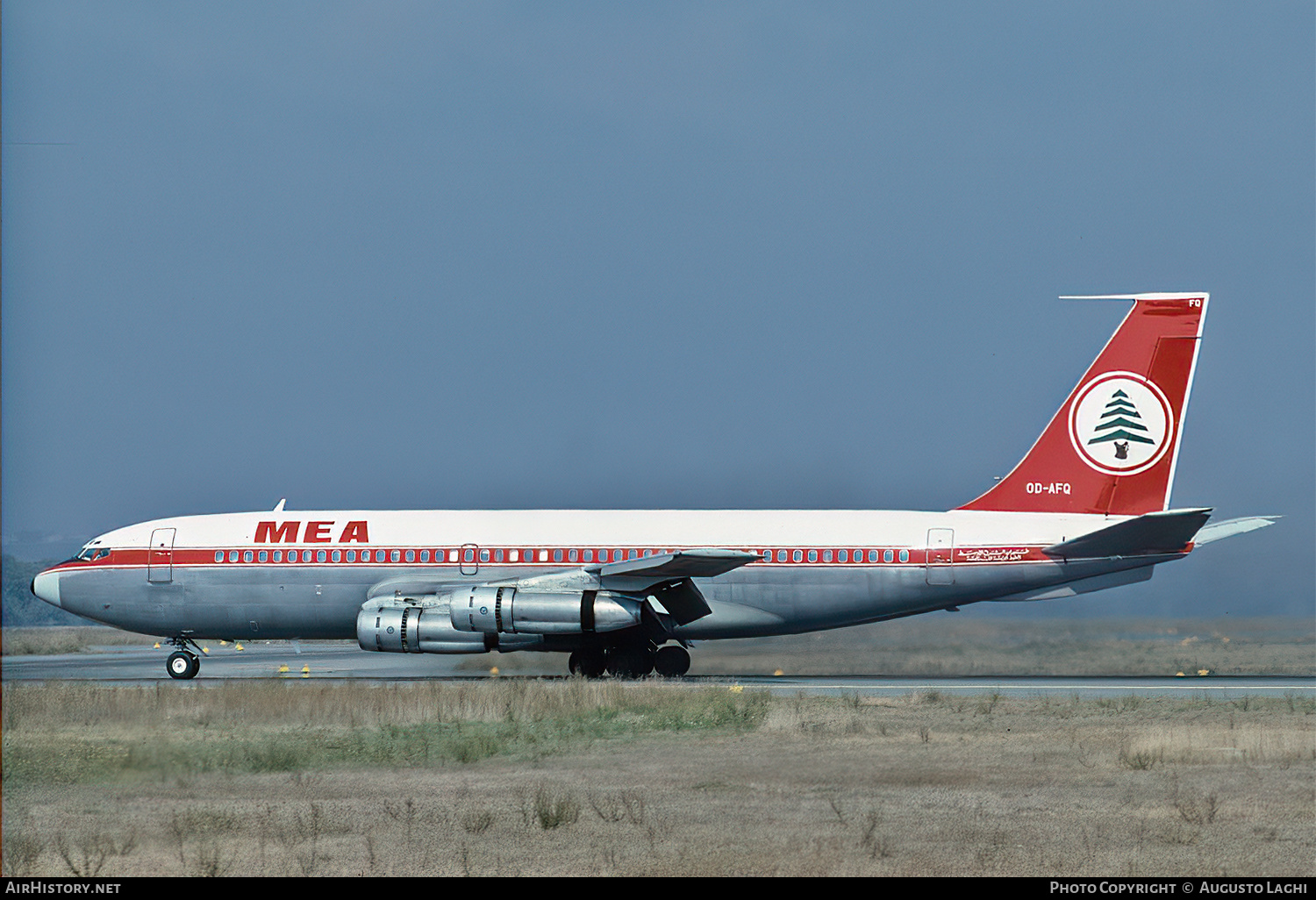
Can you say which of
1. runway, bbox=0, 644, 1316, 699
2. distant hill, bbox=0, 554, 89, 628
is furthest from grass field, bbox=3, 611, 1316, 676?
distant hill, bbox=0, 554, 89, 628

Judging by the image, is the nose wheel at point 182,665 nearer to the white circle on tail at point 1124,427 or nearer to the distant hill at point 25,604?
the white circle on tail at point 1124,427

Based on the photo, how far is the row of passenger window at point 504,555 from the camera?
104 ft

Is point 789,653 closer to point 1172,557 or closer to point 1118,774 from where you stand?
point 1172,557

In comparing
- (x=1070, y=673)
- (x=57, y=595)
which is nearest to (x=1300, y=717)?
(x=1070, y=673)

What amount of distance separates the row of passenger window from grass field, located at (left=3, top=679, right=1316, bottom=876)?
6.49 meters

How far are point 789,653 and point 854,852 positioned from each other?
22.6 metres

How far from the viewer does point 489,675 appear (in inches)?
1296

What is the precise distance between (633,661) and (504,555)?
371 centimetres

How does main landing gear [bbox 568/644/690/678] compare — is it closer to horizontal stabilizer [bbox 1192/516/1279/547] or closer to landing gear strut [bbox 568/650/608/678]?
landing gear strut [bbox 568/650/608/678]

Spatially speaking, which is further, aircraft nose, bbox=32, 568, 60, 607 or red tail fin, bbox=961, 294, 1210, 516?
aircraft nose, bbox=32, 568, 60, 607

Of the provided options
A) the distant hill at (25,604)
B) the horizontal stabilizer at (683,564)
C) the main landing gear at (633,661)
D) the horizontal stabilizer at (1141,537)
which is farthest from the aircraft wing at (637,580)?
the distant hill at (25,604)

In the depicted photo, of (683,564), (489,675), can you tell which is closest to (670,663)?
(683,564)

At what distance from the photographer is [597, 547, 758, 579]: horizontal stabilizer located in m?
30.0

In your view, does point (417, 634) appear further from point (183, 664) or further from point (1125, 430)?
point (1125, 430)
